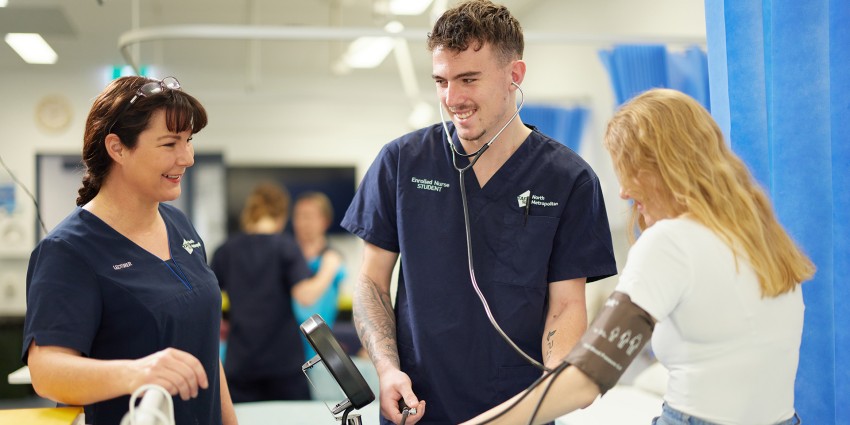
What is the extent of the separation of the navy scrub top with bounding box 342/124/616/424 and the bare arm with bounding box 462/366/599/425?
1.15 feet

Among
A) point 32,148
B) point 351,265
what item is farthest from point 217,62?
point 351,265

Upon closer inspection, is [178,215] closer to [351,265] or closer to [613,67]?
[613,67]

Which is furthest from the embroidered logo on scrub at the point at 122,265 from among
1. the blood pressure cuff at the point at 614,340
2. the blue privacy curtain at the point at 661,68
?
the blue privacy curtain at the point at 661,68

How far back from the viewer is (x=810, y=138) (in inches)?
60.6

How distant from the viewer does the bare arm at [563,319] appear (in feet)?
4.75

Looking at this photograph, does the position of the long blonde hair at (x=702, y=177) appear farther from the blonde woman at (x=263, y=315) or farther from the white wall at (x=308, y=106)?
the white wall at (x=308, y=106)

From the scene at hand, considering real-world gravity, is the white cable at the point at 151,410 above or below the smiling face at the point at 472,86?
below

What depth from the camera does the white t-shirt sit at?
1.03 m

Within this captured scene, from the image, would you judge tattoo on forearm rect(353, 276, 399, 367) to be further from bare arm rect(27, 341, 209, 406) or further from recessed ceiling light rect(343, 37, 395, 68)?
recessed ceiling light rect(343, 37, 395, 68)

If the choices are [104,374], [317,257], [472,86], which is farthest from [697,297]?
[317,257]

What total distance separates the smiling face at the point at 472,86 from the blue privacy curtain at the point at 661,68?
92.6 inches

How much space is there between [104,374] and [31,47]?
5283 mm

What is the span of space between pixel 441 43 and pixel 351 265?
6.53m

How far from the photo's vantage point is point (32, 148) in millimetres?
7070
